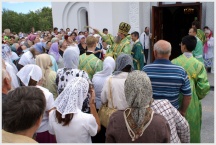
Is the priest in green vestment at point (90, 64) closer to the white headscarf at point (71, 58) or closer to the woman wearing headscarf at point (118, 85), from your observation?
the white headscarf at point (71, 58)

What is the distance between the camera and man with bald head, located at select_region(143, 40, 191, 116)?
2.97 metres

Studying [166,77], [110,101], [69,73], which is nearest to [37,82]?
[69,73]

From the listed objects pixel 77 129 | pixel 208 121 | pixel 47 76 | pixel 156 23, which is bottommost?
pixel 208 121

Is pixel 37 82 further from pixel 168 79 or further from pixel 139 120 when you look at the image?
pixel 139 120

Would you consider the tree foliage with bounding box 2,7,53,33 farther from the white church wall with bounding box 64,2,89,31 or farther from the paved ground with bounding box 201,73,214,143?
the paved ground with bounding box 201,73,214,143

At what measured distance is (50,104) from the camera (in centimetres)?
279

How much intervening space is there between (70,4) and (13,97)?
599 inches

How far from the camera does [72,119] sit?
2.42m

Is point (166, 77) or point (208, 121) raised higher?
point (166, 77)

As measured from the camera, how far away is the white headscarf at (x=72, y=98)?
240 centimetres

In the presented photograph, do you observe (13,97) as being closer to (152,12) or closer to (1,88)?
(1,88)

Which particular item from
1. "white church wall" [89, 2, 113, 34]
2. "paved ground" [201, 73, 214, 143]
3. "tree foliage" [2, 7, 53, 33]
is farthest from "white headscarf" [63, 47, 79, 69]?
"tree foliage" [2, 7, 53, 33]

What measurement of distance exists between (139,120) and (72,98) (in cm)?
77

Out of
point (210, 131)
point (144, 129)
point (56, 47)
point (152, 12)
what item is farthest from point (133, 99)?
point (152, 12)
